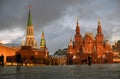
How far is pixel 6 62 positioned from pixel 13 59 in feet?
19.4

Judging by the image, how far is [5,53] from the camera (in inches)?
7854

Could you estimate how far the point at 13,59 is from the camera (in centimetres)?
18762

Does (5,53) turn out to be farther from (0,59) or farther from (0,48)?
(0,59)

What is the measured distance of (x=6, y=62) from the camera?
191 meters

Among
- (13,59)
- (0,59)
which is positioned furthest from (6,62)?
(0,59)

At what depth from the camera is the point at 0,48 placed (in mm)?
189625

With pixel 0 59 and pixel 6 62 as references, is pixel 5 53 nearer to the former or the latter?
pixel 6 62

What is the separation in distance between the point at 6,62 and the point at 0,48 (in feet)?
26.9

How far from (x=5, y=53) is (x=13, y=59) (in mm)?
13551

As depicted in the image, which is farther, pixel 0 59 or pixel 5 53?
pixel 5 53

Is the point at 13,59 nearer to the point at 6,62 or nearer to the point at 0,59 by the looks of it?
the point at 6,62

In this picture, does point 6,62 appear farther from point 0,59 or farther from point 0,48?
point 0,59

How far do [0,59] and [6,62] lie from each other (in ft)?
80.6

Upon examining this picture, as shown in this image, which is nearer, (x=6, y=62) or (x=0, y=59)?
(x=0, y=59)
